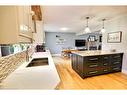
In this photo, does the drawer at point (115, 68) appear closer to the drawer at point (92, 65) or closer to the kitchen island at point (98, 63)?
the kitchen island at point (98, 63)

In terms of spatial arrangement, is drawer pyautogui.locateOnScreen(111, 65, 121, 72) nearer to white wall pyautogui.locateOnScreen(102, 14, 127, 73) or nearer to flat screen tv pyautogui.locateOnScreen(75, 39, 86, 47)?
white wall pyautogui.locateOnScreen(102, 14, 127, 73)

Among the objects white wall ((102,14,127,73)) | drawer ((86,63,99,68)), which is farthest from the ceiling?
drawer ((86,63,99,68))

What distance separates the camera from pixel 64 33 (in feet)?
33.3

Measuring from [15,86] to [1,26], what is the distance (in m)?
0.56

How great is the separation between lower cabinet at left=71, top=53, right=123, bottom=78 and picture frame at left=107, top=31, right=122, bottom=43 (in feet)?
1.98

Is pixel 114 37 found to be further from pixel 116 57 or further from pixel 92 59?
pixel 92 59

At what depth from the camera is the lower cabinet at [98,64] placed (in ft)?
11.8

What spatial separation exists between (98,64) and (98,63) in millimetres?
35

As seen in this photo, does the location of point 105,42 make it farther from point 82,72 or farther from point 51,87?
point 51,87

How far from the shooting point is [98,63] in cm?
380

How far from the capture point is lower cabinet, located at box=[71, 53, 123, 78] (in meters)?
3.58

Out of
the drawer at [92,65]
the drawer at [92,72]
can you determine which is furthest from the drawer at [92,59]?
the drawer at [92,72]

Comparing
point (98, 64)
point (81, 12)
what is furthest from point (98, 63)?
point (81, 12)
